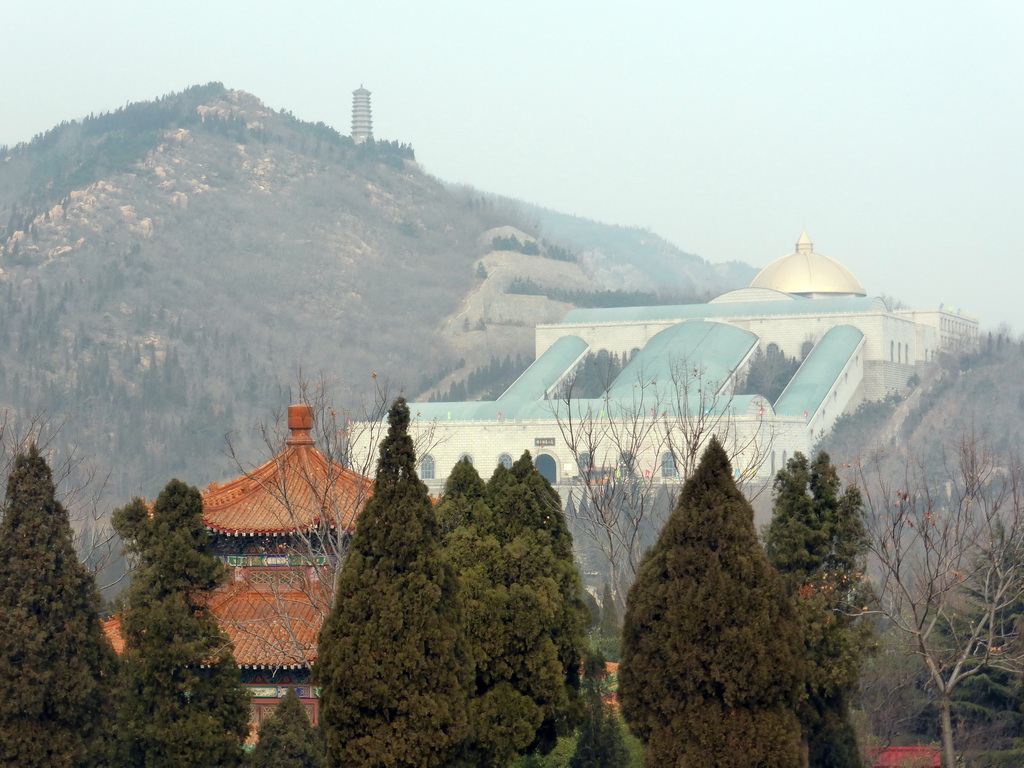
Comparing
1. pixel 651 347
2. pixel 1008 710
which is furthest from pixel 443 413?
pixel 1008 710

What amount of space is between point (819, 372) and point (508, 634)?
2507 inches

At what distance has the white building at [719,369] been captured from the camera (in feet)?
240

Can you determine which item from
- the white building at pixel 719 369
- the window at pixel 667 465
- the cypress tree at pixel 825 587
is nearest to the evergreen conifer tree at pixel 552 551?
the cypress tree at pixel 825 587

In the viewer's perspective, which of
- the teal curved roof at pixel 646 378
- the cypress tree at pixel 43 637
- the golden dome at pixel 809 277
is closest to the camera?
the cypress tree at pixel 43 637

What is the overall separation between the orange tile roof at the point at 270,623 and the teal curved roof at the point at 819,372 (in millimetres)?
54727

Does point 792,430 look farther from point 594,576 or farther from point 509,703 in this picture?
point 509,703

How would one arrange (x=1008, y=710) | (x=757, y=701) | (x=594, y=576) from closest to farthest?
(x=757, y=701)
(x=1008, y=710)
(x=594, y=576)

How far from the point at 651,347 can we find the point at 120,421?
109 ft

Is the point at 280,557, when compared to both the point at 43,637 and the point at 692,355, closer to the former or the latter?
the point at 43,637

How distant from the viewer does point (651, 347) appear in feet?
292

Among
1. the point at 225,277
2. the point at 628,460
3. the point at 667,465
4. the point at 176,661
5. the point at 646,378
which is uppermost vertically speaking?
the point at 225,277

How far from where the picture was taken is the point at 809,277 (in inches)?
3971

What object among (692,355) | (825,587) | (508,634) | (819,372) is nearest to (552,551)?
(508,634)

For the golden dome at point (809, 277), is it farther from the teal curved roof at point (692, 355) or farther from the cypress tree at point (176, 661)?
the cypress tree at point (176, 661)
